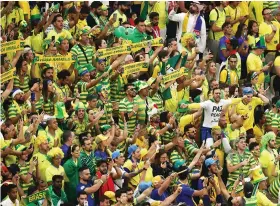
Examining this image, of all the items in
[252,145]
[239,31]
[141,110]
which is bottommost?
[252,145]

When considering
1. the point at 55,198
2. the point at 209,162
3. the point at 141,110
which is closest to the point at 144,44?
the point at 141,110

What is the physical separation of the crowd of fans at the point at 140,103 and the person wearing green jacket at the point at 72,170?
0.05ft

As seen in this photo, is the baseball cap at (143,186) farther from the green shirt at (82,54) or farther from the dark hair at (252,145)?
the green shirt at (82,54)

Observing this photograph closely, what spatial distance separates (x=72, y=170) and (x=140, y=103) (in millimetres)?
2662

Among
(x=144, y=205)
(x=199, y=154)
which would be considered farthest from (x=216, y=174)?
(x=144, y=205)

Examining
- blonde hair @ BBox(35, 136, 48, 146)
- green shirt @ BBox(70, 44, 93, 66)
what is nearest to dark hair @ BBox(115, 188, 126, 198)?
blonde hair @ BBox(35, 136, 48, 146)

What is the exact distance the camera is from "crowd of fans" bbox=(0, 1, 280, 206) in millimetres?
22484

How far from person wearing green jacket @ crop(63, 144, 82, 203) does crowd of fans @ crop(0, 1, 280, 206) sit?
0.05 feet

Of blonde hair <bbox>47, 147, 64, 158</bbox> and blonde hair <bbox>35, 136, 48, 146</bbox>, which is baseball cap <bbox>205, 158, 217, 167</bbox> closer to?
blonde hair <bbox>47, 147, 64, 158</bbox>

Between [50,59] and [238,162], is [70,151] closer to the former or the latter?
[50,59]

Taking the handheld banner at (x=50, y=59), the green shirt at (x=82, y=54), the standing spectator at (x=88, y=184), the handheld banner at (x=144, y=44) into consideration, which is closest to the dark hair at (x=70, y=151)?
the standing spectator at (x=88, y=184)

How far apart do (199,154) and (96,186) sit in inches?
95.3

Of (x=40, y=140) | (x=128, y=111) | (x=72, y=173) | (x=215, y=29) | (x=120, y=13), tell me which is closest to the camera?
(x=72, y=173)

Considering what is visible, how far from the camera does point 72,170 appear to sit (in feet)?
73.8
